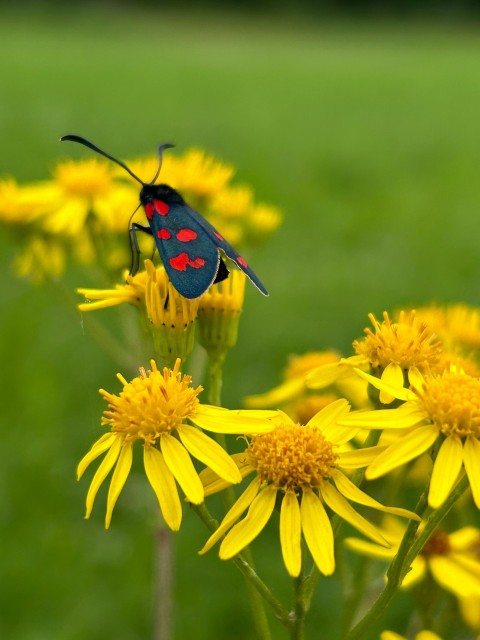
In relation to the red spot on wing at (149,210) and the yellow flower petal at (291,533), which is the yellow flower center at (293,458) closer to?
the yellow flower petal at (291,533)

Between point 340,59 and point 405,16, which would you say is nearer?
point 340,59

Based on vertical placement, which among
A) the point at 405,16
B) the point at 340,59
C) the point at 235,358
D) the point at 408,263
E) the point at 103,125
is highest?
the point at 405,16

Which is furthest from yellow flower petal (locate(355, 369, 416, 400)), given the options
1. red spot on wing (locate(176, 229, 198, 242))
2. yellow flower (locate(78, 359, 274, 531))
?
red spot on wing (locate(176, 229, 198, 242))

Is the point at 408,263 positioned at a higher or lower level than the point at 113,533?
higher

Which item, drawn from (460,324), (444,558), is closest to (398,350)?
(444,558)

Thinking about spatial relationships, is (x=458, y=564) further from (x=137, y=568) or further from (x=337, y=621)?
(x=137, y=568)

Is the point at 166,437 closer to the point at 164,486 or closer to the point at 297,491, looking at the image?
the point at 164,486

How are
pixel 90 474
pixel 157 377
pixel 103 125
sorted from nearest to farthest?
pixel 157 377 < pixel 90 474 < pixel 103 125

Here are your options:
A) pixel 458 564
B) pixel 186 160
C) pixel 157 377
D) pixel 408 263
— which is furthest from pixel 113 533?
pixel 408 263
